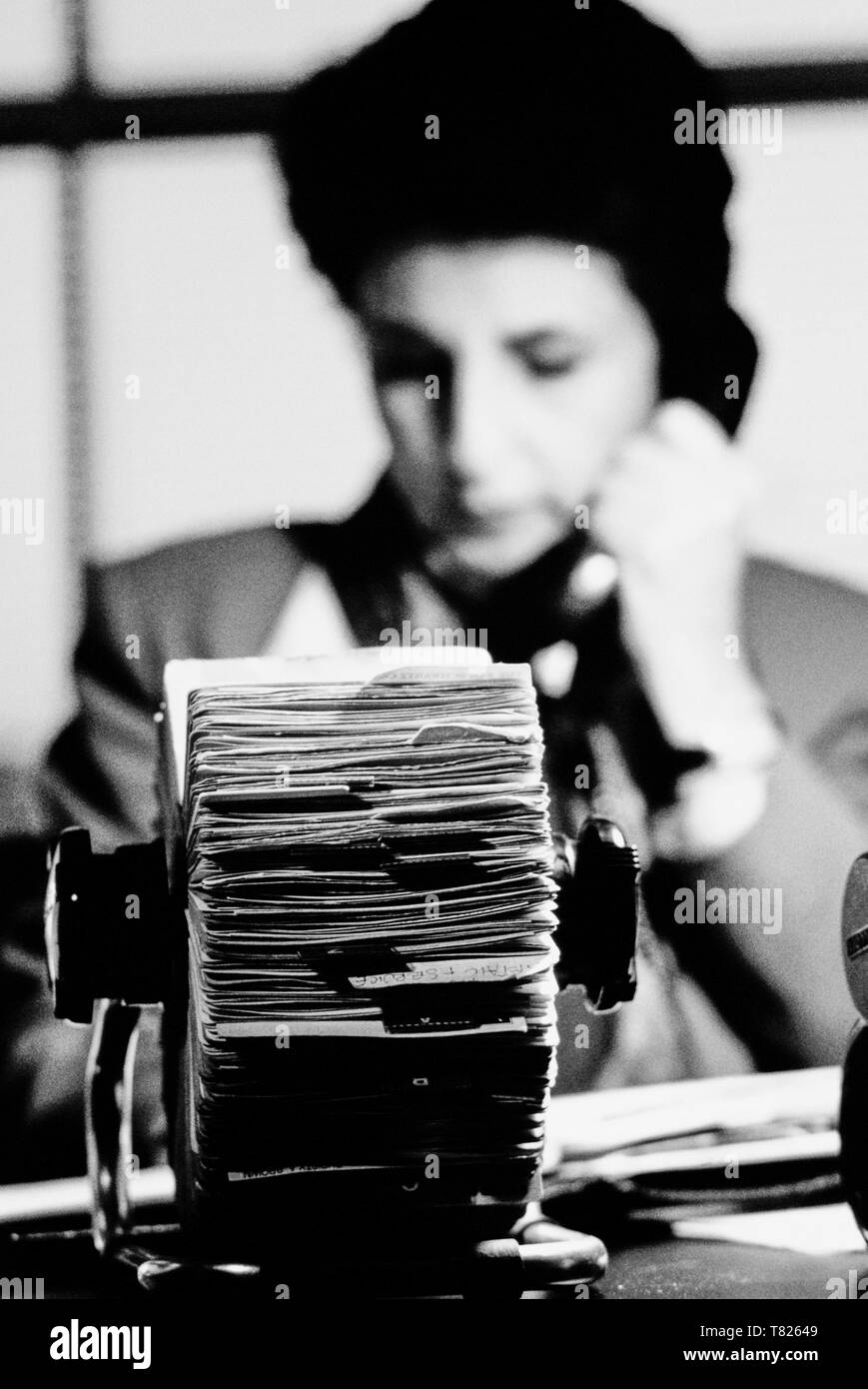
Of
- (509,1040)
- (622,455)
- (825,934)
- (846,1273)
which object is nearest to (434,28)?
(622,455)

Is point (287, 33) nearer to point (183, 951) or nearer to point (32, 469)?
point (32, 469)

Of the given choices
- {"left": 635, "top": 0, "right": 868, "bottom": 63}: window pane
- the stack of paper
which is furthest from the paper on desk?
{"left": 635, "top": 0, "right": 868, "bottom": 63}: window pane

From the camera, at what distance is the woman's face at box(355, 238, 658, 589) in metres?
1.93

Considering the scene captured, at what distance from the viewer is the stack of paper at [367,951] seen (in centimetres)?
108

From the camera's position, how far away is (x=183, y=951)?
118 cm

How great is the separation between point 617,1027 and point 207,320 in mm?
961

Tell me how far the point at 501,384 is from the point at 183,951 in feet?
3.19

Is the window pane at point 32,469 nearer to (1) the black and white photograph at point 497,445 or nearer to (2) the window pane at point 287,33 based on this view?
(1) the black and white photograph at point 497,445

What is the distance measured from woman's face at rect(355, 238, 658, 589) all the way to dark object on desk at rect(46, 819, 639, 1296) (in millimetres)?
805

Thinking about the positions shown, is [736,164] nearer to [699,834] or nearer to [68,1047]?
[699,834]

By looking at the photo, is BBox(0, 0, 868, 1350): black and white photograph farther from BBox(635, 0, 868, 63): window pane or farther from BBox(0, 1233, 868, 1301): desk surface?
BBox(0, 1233, 868, 1301): desk surface

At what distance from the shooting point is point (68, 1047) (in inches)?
72.7

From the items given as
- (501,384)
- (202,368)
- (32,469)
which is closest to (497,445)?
(501,384)
